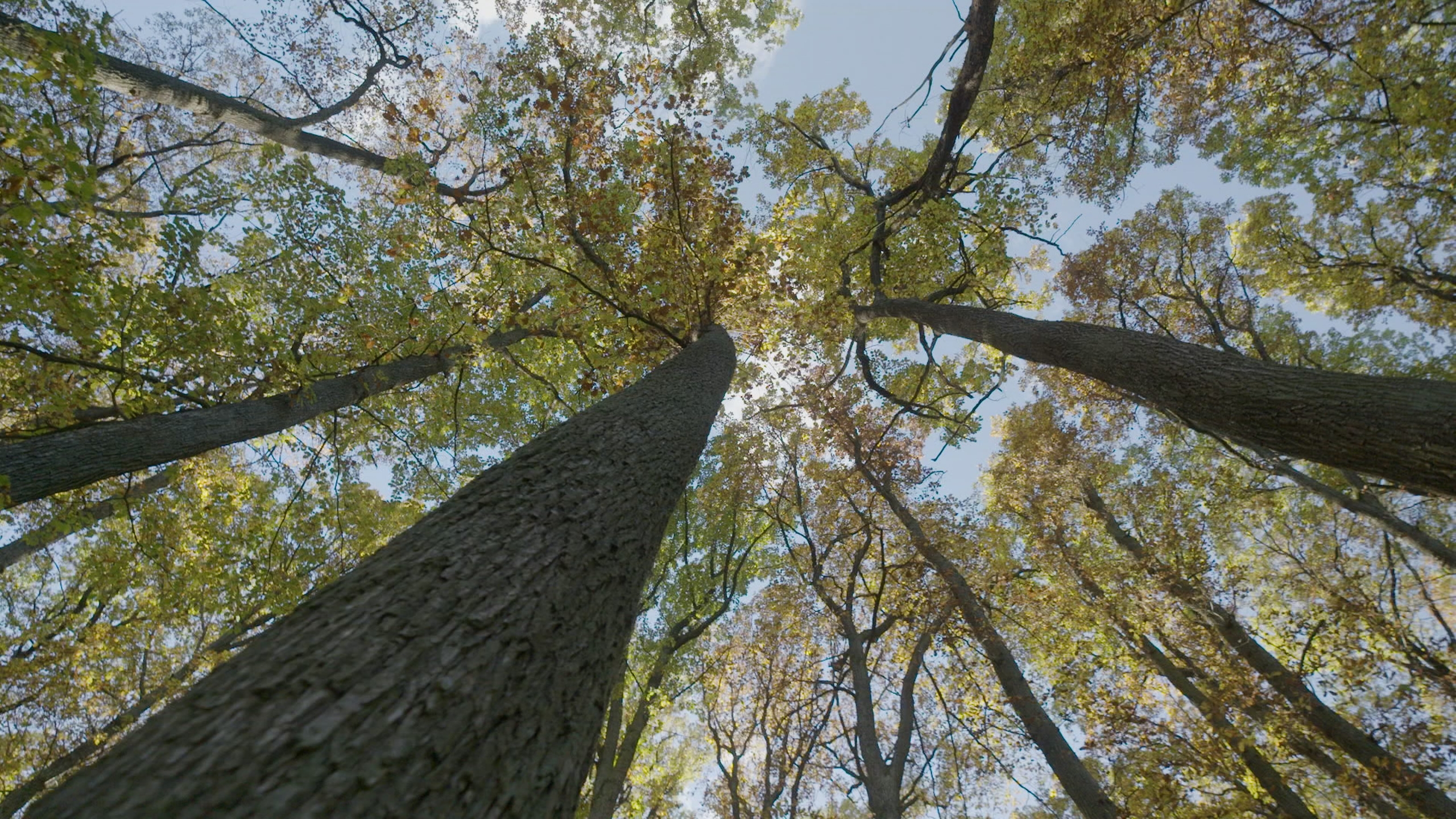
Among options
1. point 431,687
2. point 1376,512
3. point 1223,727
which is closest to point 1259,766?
point 1223,727

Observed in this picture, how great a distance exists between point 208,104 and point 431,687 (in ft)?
39.0

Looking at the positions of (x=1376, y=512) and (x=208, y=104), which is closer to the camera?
(x=208, y=104)

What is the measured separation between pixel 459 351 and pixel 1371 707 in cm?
1547

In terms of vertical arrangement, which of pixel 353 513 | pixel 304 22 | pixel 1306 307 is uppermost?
pixel 1306 307

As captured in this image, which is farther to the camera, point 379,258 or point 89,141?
point 89,141

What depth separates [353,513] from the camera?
967cm

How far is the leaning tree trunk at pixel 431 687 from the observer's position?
111 cm

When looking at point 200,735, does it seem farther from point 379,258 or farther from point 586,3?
point 586,3

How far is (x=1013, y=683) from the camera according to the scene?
813 cm

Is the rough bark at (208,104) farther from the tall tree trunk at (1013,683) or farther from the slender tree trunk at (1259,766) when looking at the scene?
the slender tree trunk at (1259,766)

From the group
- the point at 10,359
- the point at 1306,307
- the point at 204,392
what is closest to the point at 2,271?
the point at 204,392

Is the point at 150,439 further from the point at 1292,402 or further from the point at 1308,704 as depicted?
the point at 1308,704

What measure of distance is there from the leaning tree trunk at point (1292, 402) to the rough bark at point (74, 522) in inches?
375

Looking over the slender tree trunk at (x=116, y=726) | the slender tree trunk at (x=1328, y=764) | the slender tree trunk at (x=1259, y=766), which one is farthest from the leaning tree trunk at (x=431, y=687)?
the slender tree trunk at (x=1328, y=764)
